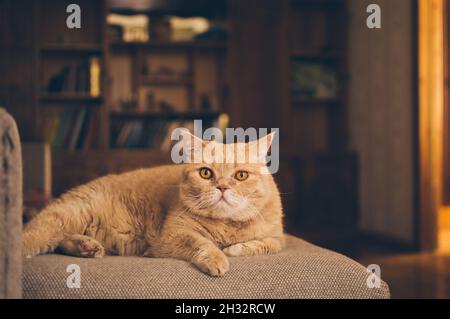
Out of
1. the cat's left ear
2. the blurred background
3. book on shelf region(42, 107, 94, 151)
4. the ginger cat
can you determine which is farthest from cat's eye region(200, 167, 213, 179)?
book on shelf region(42, 107, 94, 151)

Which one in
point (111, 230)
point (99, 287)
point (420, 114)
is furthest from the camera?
point (420, 114)

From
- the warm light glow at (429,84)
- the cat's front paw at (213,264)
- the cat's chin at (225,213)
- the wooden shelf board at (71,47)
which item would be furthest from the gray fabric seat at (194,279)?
the wooden shelf board at (71,47)

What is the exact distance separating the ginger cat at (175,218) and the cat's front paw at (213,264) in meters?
0.05

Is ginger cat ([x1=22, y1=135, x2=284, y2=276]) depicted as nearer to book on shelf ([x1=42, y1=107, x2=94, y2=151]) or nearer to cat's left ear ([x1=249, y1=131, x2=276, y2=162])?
cat's left ear ([x1=249, y1=131, x2=276, y2=162])

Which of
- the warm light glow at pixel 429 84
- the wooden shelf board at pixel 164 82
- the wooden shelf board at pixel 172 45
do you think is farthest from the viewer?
the wooden shelf board at pixel 164 82

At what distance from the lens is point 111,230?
4.54 ft

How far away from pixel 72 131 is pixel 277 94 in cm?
155

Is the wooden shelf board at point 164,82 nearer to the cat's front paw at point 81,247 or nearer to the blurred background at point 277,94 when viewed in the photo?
the blurred background at point 277,94

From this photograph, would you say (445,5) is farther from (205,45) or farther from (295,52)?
(205,45)

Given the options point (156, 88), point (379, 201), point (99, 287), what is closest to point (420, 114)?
point (379, 201)

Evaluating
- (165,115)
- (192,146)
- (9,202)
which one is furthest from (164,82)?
(9,202)

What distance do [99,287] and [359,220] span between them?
11.8ft

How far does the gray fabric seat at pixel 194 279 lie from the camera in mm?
1075

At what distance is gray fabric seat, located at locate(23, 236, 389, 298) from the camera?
1.08m
